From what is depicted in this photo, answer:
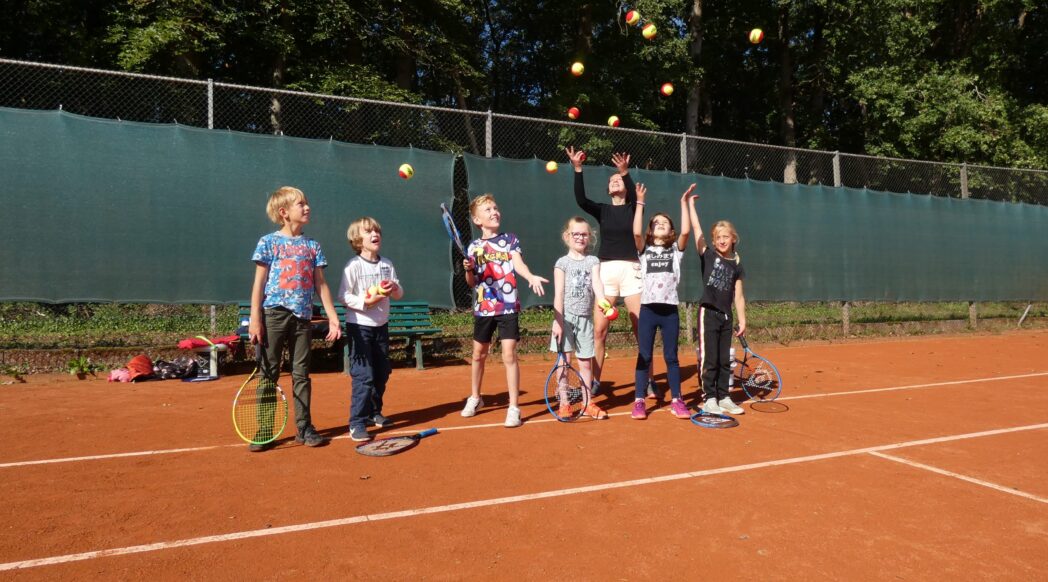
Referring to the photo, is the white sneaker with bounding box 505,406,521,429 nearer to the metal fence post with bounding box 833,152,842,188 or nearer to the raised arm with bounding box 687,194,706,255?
the raised arm with bounding box 687,194,706,255

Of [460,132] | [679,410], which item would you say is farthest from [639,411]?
[460,132]

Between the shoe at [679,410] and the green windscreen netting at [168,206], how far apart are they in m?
3.48

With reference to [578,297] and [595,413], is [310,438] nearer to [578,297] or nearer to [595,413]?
[595,413]

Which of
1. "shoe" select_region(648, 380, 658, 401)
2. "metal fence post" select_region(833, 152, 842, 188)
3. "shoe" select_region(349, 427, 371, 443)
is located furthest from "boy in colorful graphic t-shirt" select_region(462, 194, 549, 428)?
"metal fence post" select_region(833, 152, 842, 188)

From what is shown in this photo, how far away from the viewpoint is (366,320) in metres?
4.41

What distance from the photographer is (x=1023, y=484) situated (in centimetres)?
342

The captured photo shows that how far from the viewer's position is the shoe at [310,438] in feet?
13.6

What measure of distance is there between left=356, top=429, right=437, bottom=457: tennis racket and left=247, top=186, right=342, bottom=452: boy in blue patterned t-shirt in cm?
36

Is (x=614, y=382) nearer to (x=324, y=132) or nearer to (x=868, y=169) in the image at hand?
(x=324, y=132)

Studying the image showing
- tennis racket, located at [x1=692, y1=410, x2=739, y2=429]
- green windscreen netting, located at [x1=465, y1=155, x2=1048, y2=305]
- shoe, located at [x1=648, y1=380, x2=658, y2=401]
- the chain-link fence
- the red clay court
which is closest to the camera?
the red clay court

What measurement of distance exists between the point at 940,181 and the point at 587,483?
1159cm

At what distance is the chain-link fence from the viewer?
25.8ft

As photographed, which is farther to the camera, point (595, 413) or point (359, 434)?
point (595, 413)

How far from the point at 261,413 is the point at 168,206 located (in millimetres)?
3491
